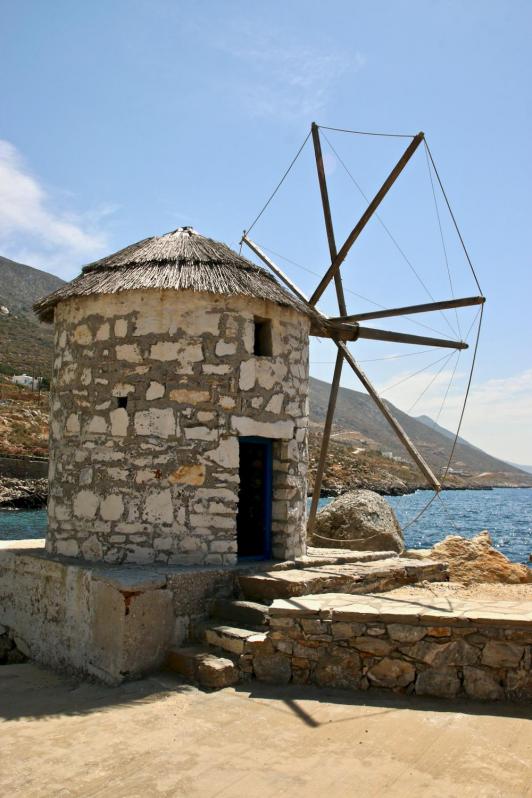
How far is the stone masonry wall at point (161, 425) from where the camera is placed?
7316 millimetres

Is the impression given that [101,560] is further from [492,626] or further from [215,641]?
[492,626]

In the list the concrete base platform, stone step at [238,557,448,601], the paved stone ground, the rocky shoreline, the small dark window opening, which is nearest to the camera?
the paved stone ground

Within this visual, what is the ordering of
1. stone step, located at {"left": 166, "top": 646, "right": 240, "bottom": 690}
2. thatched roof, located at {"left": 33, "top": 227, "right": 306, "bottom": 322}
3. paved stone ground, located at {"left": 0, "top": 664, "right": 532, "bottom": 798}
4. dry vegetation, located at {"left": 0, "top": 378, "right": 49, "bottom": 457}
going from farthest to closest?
dry vegetation, located at {"left": 0, "top": 378, "right": 49, "bottom": 457}
thatched roof, located at {"left": 33, "top": 227, "right": 306, "bottom": 322}
stone step, located at {"left": 166, "top": 646, "right": 240, "bottom": 690}
paved stone ground, located at {"left": 0, "top": 664, "right": 532, "bottom": 798}

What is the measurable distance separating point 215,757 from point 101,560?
3.31 meters

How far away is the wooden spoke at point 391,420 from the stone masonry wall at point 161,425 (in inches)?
72.0

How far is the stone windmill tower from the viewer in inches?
289

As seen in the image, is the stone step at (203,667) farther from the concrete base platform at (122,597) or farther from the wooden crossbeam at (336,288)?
the wooden crossbeam at (336,288)

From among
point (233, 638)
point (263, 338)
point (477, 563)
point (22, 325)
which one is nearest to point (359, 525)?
point (477, 563)

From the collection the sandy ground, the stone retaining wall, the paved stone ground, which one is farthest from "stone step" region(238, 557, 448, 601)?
the paved stone ground

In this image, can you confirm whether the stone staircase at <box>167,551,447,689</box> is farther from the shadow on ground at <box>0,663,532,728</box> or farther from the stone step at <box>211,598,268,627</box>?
the shadow on ground at <box>0,663,532,728</box>

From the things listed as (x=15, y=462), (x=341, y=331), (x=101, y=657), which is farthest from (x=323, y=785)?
(x=15, y=462)

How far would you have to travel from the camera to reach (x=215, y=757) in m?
4.47

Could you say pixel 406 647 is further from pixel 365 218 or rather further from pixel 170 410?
pixel 365 218

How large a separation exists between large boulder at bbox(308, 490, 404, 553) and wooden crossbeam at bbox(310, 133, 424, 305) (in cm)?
399
